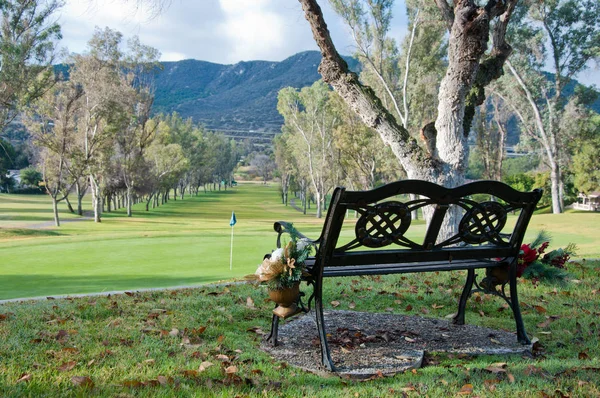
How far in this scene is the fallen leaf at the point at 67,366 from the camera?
A: 3.32 meters

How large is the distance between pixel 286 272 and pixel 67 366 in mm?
1603

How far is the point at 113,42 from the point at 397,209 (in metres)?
45.9

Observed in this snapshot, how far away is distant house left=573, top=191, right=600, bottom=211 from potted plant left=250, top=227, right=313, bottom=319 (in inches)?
2035

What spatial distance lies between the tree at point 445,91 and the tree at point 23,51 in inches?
955

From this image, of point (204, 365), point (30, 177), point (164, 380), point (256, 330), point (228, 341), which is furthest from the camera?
point (30, 177)

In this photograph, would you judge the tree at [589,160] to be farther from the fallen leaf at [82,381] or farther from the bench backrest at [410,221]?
the fallen leaf at [82,381]

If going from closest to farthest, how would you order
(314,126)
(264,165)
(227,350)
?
(227,350) → (314,126) → (264,165)

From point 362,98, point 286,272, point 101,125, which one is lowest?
point 286,272

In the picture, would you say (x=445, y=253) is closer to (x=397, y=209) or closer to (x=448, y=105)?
(x=397, y=209)

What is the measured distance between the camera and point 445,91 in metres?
9.08

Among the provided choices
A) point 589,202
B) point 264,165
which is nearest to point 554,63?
point 589,202

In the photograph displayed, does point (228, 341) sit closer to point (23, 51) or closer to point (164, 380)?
point (164, 380)

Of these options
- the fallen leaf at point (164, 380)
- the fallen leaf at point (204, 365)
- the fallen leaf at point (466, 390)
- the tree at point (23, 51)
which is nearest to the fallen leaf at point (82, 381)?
the fallen leaf at point (164, 380)

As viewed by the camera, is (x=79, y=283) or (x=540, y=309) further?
(x=79, y=283)
